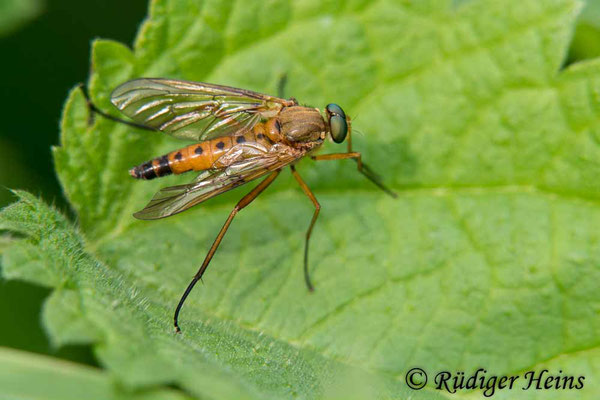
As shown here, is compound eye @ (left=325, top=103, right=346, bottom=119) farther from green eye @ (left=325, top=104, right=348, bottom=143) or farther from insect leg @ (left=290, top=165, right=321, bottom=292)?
insect leg @ (left=290, top=165, right=321, bottom=292)

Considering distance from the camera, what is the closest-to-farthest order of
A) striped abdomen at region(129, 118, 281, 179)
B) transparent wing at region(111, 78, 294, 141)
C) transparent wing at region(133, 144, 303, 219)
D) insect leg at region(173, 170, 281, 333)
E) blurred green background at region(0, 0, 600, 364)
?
transparent wing at region(133, 144, 303, 219), insect leg at region(173, 170, 281, 333), striped abdomen at region(129, 118, 281, 179), transparent wing at region(111, 78, 294, 141), blurred green background at region(0, 0, 600, 364)

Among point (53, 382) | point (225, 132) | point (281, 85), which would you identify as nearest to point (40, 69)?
point (225, 132)

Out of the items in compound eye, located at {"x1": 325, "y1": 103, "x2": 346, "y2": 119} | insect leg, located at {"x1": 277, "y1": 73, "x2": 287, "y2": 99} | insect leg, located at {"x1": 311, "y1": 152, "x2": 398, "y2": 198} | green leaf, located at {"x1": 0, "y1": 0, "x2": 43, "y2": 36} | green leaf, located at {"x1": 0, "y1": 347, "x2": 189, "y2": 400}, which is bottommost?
insect leg, located at {"x1": 311, "y1": 152, "x2": 398, "y2": 198}

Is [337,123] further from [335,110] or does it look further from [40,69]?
[40,69]

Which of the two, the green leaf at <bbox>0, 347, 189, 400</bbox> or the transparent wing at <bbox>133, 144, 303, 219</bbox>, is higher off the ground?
the green leaf at <bbox>0, 347, 189, 400</bbox>

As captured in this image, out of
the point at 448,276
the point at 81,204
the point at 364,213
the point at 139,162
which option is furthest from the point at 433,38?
the point at 81,204

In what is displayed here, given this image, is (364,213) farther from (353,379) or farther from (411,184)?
(353,379)

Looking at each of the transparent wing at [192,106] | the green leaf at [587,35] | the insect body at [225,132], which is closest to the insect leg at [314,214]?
the insect body at [225,132]

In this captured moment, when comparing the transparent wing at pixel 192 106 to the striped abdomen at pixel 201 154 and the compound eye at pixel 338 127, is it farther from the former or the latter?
the compound eye at pixel 338 127

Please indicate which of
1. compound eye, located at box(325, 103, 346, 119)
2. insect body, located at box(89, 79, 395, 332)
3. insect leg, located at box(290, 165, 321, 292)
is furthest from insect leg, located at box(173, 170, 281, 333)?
compound eye, located at box(325, 103, 346, 119)
